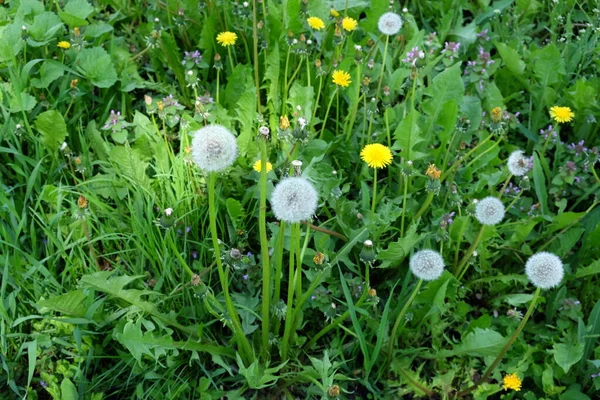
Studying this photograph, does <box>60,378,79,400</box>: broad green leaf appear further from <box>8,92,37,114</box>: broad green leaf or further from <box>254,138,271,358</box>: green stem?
<box>8,92,37,114</box>: broad green leaf

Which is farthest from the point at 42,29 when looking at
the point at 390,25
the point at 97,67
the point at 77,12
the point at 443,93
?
the point at 443,93

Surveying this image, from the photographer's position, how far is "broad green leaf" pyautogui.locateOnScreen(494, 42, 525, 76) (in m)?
2.72

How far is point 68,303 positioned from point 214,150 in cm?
78

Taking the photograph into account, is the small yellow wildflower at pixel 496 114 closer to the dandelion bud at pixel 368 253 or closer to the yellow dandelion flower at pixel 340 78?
the yellow dandelion flower at pixel 340 78

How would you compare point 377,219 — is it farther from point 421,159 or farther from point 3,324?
point 3,324

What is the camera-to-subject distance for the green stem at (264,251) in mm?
1390

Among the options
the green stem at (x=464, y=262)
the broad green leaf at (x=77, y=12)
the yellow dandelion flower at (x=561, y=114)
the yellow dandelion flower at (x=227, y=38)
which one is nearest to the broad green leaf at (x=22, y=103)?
the broad green leaf at (x=77, y=12)

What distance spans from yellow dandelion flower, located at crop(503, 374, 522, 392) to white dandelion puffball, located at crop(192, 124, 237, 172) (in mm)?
1157

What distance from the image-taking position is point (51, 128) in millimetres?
2373

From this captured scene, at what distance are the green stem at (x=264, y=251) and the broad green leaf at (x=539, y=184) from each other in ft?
3.79

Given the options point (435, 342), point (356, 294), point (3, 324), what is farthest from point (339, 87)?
point (3, 324)

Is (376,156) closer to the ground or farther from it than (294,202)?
closer to the ground

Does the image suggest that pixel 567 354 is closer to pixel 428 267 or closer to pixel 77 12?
pixel 428 267

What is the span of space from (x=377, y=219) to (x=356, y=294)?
0.26 m
